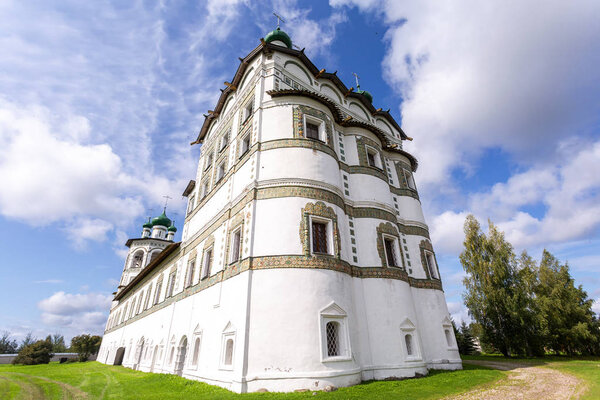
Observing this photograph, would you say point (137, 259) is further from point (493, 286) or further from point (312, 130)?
point (493, 286)

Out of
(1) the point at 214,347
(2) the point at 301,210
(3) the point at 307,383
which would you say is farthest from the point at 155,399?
(2) the point at 301,210

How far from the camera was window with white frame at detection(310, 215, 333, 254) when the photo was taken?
10.9 m

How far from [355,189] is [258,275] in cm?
668

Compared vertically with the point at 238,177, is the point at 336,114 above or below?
above

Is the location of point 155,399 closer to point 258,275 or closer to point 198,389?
point 198,389

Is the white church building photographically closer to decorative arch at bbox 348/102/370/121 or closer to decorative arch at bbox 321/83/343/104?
decorative arch at bbox 321/83/343/104

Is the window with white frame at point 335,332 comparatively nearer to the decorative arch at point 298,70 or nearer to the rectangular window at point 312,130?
the rectangular window at point 312,130

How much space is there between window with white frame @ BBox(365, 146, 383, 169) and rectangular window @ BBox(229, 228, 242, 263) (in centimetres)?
809

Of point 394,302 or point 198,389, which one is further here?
point 394,302

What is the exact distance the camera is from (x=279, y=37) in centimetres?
1817

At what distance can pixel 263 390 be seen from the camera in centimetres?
841

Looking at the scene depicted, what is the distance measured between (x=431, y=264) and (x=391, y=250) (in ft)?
12.0

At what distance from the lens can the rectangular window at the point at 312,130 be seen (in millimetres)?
13695

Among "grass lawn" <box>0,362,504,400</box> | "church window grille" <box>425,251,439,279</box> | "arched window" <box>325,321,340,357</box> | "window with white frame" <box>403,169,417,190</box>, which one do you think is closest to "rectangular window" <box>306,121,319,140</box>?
"window with white frame" <box>403,169,417,190</box>
